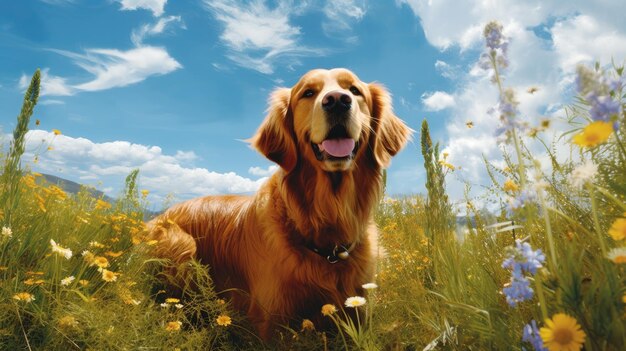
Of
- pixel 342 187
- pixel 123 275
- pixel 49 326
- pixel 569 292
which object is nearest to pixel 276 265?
pixel 342 187

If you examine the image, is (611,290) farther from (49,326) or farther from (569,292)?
(49,326)

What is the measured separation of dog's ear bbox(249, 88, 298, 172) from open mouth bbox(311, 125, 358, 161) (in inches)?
14.8

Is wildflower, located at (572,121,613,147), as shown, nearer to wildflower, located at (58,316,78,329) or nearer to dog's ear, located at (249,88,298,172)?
wildflower, located at (58,316,78,329)

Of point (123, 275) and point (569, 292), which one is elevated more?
point (569, 292)

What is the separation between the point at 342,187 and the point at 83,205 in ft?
8.21

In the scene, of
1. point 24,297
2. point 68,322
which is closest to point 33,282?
point 24,297

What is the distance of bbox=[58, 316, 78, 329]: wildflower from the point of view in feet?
7.51

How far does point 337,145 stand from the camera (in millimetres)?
3170

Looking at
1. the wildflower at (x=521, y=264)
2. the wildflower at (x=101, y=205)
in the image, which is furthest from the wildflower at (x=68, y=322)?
the wildflower at (x=521, y=264)

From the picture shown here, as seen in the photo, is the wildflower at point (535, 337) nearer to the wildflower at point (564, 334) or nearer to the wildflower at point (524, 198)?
the wildflower at point (564, 334)

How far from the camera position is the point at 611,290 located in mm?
1146

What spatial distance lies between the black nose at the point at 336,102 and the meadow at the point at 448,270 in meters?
0.58

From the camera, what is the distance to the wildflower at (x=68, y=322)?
90.1 inches

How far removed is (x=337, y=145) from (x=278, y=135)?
27.2 inches
